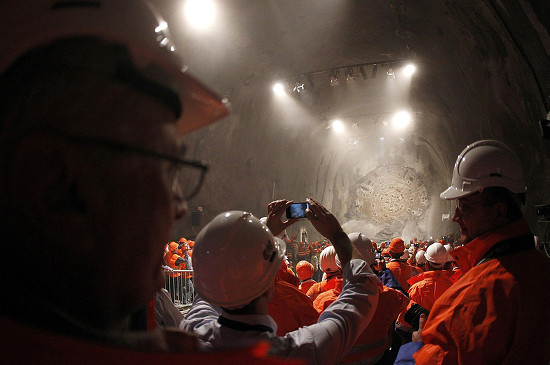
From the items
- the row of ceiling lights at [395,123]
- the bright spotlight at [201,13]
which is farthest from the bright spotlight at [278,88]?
the row of ceiling lights at [395,123]

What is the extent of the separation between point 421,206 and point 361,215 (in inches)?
199

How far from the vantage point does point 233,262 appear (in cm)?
175

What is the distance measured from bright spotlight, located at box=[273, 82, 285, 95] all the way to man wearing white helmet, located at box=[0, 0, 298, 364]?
60.5 ft

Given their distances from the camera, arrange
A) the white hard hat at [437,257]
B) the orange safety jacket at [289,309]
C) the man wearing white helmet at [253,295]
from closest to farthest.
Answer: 1. the man wearing white helmet at [253,295]
2. the orange safety jacket at [289,309]
3. the white hard hat at [437,257]

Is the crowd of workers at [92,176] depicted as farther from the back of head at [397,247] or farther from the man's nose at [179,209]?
the back of head at [397,247]

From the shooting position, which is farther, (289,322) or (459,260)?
(289,322)

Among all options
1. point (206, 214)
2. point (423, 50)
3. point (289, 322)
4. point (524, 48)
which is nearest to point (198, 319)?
point (289, 322)

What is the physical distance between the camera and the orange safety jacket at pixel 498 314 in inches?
78.4

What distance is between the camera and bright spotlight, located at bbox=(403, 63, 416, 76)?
17.7m

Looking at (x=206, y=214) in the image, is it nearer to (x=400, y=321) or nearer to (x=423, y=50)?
(x=423, y=50)

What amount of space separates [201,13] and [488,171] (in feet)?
38.1

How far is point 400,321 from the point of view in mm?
4906

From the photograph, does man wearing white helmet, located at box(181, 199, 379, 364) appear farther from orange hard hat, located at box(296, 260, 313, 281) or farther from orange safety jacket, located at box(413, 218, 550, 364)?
orange hard hat, located at box(296, 260, 313, 281)

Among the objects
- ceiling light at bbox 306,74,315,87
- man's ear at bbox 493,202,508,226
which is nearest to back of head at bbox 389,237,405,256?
man's ear at bbox 493,202,508,226
